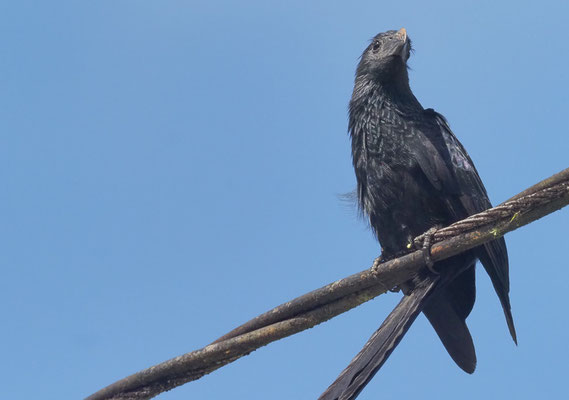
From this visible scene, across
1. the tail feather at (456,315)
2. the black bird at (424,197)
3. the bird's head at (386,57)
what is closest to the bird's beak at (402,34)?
the bird's head at (386,57)

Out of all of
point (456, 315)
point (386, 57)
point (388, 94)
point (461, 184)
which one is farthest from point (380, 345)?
point (386, 57)

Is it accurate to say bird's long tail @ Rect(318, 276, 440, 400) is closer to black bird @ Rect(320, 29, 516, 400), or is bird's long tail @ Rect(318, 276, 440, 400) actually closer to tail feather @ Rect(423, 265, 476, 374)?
black bird @ Rect(320, 29, 516, 400)

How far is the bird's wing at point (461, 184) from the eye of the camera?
3.72 metres

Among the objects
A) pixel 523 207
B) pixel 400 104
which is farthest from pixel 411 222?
pixel 523 207

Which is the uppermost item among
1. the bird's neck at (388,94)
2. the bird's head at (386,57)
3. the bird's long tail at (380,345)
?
the bird's head at (386,57)

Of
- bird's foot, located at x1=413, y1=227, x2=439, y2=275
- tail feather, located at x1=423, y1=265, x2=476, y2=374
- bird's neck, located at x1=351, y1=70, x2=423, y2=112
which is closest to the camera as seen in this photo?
bird's foot, located at x1=413, y1=227, x2=439, y2=275

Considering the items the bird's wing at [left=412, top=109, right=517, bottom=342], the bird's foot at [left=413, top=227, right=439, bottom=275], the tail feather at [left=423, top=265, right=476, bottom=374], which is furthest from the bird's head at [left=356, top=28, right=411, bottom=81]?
the bird's foot at [left=413, top=227, right=439, bottom=275]

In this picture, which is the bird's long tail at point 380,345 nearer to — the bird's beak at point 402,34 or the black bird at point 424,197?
the black bird at point 424,197

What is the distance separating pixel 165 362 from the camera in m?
2.76

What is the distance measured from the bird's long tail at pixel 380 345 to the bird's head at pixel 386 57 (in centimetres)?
163

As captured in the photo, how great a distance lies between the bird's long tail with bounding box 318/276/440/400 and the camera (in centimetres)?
275

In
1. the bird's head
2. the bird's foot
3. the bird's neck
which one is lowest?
the bird's foot

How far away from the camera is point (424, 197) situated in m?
3.98

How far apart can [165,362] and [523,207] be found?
1.39m
